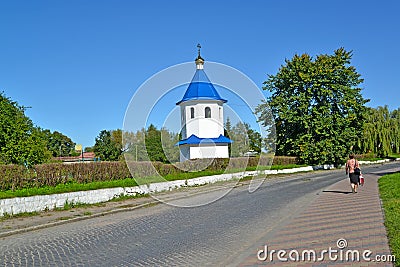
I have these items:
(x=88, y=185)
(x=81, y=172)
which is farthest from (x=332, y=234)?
(x=81, y=172)

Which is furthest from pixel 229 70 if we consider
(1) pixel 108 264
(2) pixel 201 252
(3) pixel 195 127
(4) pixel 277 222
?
(3) pixel 195 127

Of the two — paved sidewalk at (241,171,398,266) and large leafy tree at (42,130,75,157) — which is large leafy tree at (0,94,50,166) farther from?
large leafy tree at (42,130,75,157)

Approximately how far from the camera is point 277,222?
1191cm

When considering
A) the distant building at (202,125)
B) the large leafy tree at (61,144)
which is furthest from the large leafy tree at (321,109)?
the large leafy tree at (61,144)

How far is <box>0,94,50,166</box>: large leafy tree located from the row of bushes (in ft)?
9.16

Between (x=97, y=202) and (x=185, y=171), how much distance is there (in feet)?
30.8

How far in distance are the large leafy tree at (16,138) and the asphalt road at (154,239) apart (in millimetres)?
8204

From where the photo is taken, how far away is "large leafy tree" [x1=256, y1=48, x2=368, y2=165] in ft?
160

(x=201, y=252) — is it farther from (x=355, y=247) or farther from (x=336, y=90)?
(x=336, y=90)

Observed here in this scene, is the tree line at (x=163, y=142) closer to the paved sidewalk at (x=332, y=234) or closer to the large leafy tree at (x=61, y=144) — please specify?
the paved sidewalk at (x=332, y=234)

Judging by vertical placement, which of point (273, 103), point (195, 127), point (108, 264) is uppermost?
point (273, 103)

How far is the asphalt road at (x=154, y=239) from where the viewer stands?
8.02 m

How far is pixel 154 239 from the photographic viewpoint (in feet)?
32.8

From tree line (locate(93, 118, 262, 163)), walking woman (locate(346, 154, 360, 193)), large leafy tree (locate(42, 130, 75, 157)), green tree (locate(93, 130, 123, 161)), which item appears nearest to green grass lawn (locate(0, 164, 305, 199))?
tree line (locate(93, 118, 262, 163))
